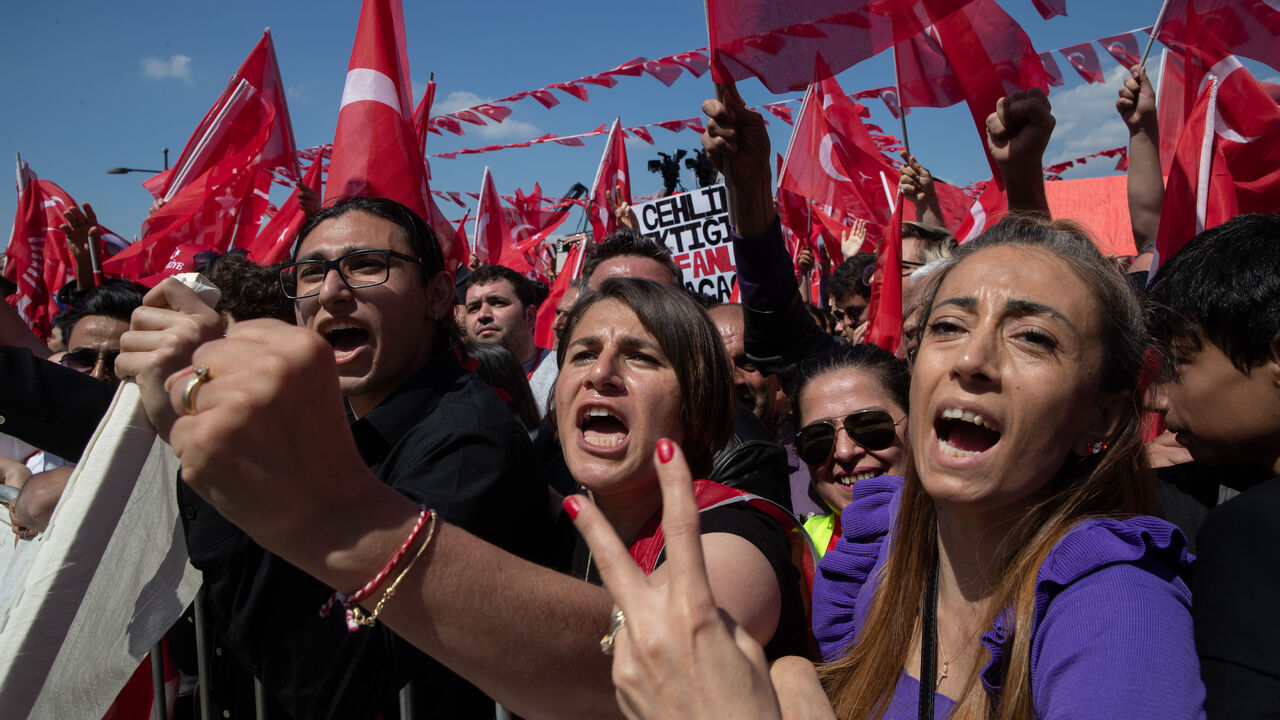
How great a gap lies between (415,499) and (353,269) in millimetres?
935

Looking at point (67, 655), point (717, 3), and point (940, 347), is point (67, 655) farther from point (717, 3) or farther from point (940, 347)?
point (717, 3)

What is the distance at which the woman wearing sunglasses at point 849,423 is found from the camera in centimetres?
282

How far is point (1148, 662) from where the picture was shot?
4.04 ft

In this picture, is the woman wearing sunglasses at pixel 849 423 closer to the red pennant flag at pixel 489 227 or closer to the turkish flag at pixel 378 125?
the turkish flag at pixel 378 125

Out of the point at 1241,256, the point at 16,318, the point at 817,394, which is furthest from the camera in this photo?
the point at 16,318

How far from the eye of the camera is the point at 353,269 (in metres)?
2.46

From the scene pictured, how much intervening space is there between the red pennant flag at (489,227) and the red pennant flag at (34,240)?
390cm

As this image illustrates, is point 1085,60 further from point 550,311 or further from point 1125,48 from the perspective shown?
point 550,311

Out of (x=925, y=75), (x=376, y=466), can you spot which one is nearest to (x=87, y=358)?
(x=376, y=466)

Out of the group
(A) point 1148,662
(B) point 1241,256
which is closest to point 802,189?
(B) point 1241,256

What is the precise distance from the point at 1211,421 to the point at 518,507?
1.53 m

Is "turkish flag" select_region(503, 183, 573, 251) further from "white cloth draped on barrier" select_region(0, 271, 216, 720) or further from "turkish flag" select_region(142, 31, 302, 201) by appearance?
"white cloth draped on barrier" select_region(0, 271, 216, 720)

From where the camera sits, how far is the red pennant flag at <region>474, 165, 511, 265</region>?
9758mm

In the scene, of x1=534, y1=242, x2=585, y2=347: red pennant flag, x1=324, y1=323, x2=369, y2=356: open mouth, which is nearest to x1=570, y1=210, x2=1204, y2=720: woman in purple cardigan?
x1=324, y1=323, x2=369, y2=356: open mouth
